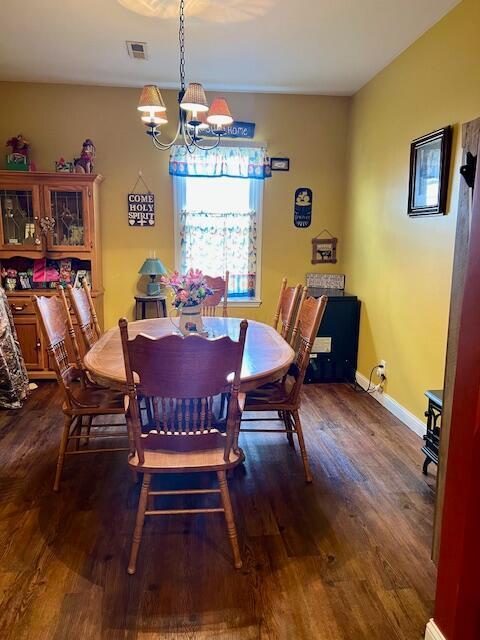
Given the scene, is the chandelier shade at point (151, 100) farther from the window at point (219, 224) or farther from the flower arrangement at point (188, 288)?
the window at point (219, 224)

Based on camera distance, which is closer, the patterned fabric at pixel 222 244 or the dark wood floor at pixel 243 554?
the dark wood floor at pixel 243 554

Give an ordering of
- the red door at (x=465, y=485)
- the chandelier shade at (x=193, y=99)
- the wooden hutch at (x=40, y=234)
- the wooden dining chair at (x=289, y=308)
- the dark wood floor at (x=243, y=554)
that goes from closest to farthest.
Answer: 1. the red door at (x=465, y=485)
2. the dark wood floor at (x=243, y=554)
3. the chandelier shade at (x=193, y=99)
4. the wooden dining chair at (x=289, y=308)
5. the wooden hutch at (x=40, y=234)

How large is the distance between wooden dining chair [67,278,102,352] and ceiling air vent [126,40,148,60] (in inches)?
70.8

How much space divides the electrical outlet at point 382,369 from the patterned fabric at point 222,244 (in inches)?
61.5

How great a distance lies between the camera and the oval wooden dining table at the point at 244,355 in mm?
2035

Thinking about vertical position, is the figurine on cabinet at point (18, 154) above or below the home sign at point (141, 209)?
above

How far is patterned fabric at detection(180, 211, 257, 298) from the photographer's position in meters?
4.45

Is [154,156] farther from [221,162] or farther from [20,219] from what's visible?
[20,219]

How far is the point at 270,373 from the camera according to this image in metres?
2.10

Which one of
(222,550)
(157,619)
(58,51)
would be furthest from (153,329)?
(58,51)

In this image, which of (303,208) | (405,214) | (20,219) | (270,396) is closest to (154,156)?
(20,219)

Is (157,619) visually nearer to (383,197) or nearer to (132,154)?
(383,197)

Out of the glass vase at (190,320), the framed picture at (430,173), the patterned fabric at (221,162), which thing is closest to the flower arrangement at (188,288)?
the glass vase at (190,320)

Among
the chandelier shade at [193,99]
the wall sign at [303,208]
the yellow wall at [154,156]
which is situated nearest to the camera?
the chandelier shade at [193,99]
